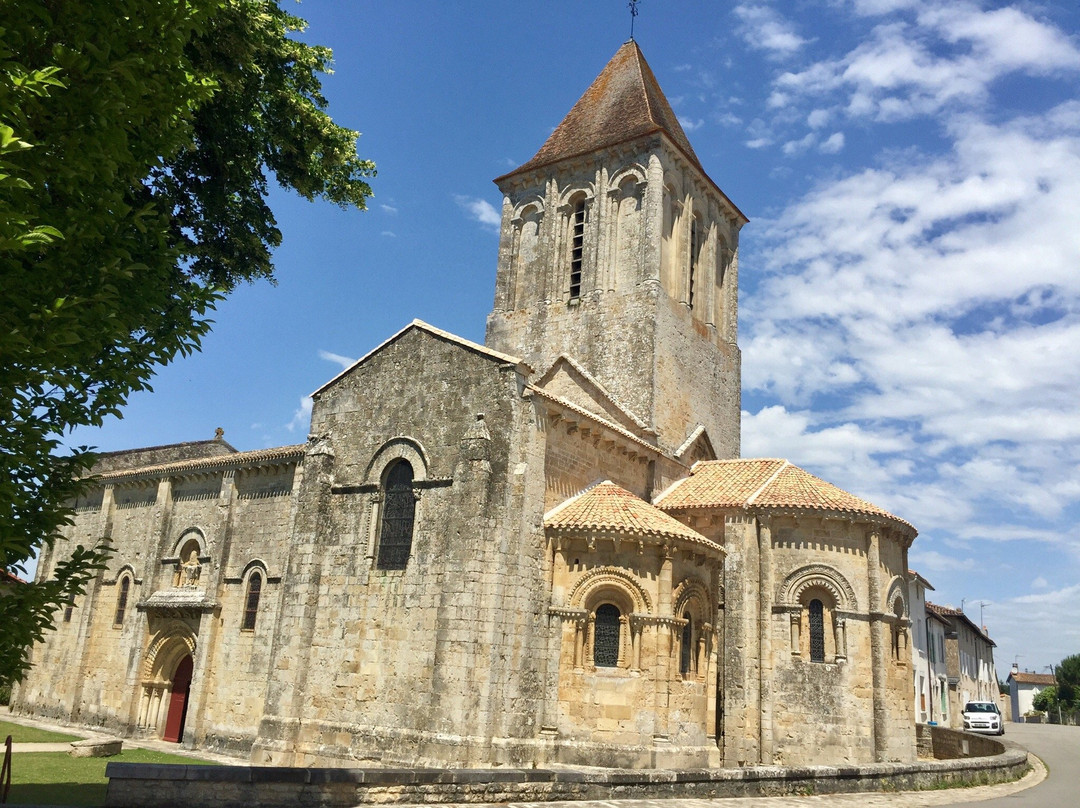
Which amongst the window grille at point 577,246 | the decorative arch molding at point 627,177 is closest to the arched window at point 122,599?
the window grille at point 577,246

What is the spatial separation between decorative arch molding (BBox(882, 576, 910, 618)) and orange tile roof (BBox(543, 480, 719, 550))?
3.87 meters

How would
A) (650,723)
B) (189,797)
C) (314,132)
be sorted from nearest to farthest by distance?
(189,797)
(314,132)
(650,723)

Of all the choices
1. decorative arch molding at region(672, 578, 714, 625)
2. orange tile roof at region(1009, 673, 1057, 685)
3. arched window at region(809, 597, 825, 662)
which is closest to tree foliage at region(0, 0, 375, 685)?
decorative arch molding at region(672, 578, 714, 625)

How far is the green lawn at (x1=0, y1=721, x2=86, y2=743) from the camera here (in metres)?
20.2

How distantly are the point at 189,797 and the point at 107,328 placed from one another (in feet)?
A: 16.3

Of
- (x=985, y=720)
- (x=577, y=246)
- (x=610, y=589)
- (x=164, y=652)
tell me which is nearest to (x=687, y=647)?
(x=610, y=589)

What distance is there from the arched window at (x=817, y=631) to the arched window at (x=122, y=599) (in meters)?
19.0

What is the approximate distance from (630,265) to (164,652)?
16.5 m

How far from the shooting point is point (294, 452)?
21.0 metres

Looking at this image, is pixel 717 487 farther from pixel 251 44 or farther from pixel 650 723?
pixel 251 44

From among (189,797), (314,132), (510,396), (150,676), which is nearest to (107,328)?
(189,797)

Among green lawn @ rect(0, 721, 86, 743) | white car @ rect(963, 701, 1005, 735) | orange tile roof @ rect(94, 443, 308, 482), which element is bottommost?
green lawn @ rect(0, 721, 86, 743)

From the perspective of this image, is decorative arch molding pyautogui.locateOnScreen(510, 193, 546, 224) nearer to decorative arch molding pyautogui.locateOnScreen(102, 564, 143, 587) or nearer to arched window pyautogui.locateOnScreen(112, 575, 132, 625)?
decorative arch molding pyautogui.locateOnScreen(102, 564, 143, 587)

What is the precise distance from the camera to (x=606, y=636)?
15.5m
